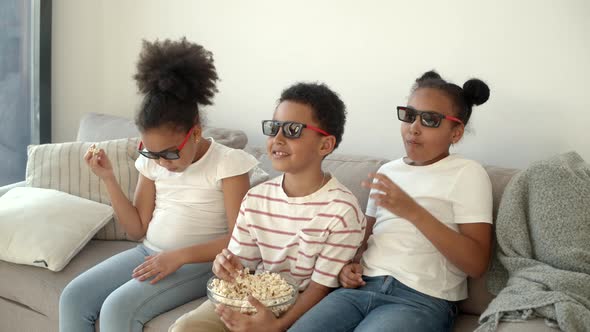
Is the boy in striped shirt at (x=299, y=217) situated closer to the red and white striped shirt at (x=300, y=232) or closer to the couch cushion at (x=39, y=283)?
the red and white striped shirt at (x=300, y=232)

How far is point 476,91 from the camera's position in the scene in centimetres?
208

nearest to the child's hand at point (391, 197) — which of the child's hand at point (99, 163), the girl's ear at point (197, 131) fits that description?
the girl's ear at point (197, 131)

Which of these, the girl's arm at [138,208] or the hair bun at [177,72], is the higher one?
the hair bun at [177,72]

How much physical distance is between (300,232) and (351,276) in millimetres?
198

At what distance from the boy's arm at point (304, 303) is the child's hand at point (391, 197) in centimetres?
33

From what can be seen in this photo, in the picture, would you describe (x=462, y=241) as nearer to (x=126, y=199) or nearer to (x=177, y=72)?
(x=177, y=72)

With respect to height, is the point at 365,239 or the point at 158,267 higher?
the point at 365,239

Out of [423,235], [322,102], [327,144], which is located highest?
[322,102]

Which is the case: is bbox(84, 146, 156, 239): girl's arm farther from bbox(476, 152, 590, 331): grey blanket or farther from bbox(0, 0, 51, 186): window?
bbox(0, 0, 51, 186): window

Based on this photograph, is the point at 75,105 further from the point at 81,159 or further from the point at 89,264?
the point at 89,264

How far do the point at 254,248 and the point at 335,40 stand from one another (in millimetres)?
1152

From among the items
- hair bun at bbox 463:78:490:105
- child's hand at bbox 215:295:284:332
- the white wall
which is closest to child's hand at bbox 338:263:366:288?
child's hand at bbox 215:295:284:332

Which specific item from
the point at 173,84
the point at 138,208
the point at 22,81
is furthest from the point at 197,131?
the point at 22,81

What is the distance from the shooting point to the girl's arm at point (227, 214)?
2.17 metres
